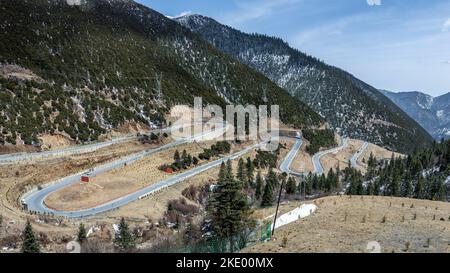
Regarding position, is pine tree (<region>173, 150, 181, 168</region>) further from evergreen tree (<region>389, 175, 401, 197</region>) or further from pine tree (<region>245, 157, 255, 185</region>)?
evergreen tree (<region>389, 175, 401, 197</region>)

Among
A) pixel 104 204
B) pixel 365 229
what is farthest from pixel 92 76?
pixel 365 229

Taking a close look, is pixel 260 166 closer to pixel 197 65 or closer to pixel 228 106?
pixel 228 106

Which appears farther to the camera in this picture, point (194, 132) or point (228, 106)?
point (228, 106)

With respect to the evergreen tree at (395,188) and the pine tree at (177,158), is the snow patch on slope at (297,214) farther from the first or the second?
the evergreen tree at (395,188)

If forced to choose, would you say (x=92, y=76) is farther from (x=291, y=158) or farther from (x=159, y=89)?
(x=291, y=158)

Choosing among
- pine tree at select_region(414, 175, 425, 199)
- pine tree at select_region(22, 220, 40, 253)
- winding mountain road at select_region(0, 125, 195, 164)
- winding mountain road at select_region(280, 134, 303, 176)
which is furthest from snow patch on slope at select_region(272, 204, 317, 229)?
winding mountain road at select_region(280, 134, 303, 176)
